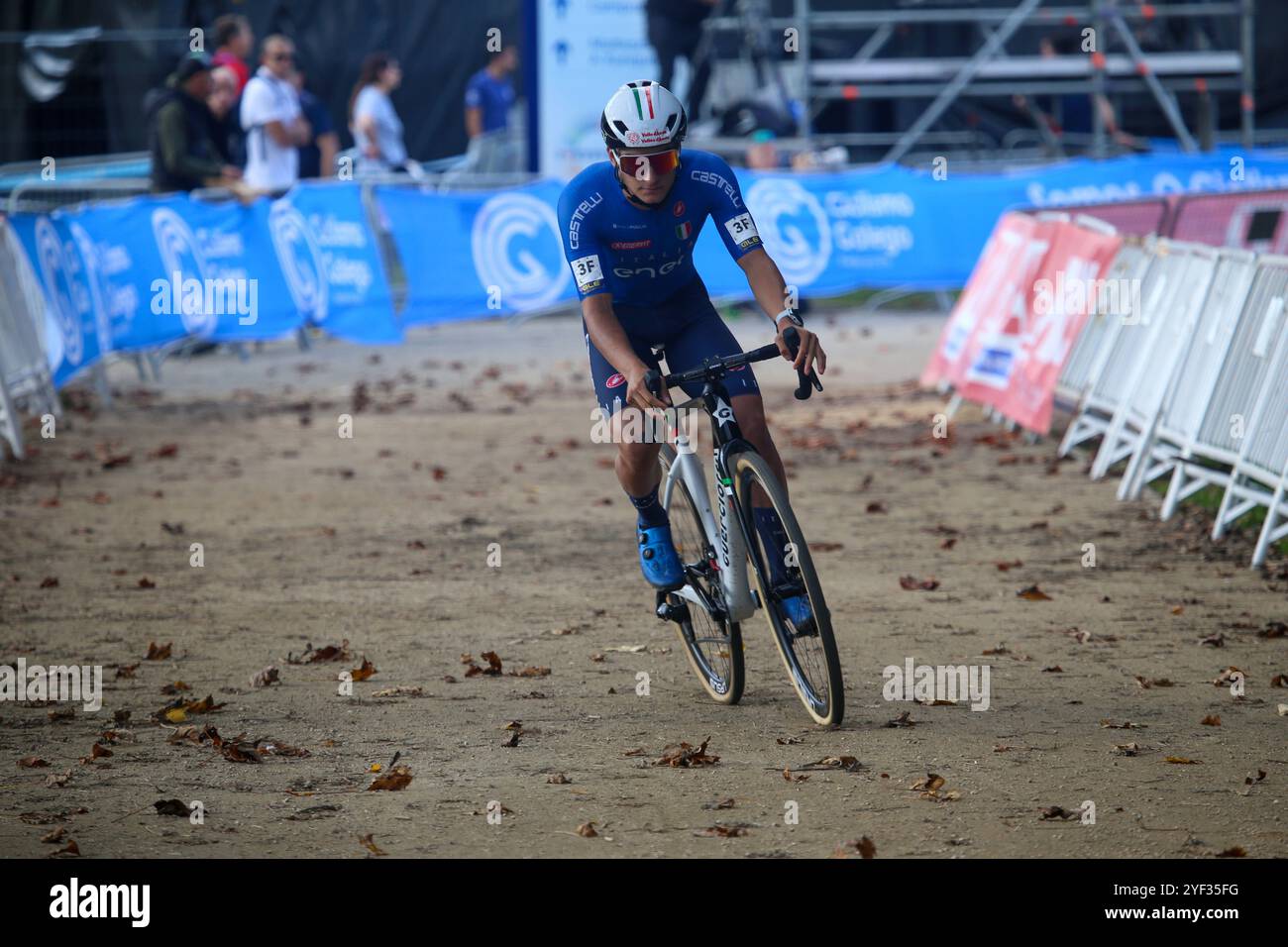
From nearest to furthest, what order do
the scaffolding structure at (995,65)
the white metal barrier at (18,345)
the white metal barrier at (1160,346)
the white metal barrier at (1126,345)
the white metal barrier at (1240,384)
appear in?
the white metal barrier at (1240,384) → the white metal barrier at (1160,346) → the white metal barrier at (1126,345) → the white metal barrier at (18,345) → the scaffolding structure at (995,65)

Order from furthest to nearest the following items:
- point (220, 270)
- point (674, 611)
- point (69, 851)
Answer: point (220, 270), point (674, 611), point (69, 851)

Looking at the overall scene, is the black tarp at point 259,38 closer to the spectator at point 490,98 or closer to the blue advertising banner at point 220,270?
the spectator at point 490,98

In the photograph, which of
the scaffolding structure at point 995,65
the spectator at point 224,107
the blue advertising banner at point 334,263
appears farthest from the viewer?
the scaffolding structure at point 995,65

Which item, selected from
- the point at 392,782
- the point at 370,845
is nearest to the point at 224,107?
the point at 392,782

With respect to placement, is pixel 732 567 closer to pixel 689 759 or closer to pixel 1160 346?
pixel 689 759

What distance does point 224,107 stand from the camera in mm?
19438

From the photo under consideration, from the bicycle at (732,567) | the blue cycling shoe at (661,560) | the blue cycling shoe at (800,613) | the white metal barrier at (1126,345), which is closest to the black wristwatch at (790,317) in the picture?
the bicycle at (732,567)

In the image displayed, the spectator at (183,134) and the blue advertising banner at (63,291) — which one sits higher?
the spectator at (183,134)

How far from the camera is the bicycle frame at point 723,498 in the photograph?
6.14 meters

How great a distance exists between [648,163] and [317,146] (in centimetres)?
1560

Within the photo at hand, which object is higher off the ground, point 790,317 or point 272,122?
point 272,122

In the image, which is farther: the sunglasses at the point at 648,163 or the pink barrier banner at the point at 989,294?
the pink barrier banner at the point at 989,294

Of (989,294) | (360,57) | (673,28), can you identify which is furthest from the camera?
(360,57)
